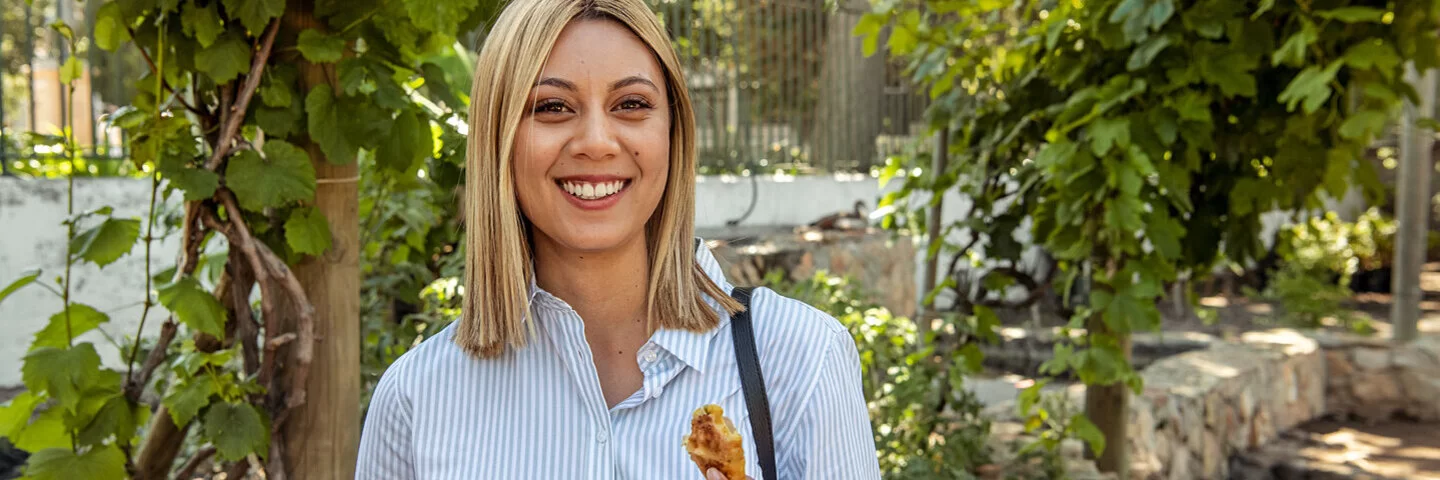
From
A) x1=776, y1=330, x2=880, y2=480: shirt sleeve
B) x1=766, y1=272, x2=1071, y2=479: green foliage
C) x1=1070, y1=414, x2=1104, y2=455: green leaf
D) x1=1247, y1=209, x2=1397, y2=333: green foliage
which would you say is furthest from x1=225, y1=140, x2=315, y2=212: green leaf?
x1=1247, y1=209, x2=1397, y2=333: green foliage

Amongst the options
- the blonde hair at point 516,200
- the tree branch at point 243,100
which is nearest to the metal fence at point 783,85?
the tree branch at point 243,100

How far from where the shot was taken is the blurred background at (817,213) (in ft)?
6.88

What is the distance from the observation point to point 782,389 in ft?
4.72

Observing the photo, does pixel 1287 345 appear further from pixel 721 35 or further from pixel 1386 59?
pixel 1386 59

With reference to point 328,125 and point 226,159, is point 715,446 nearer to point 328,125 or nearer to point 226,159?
point 328,125

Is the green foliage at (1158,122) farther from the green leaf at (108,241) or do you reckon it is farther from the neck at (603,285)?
the green leaf at (108,241)

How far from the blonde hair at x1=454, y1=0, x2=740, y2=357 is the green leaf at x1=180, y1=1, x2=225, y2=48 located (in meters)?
0.76

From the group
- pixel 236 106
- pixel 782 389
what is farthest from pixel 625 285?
pixel 236 106

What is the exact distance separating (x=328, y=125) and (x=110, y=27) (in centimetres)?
43

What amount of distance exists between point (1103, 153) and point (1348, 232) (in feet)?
28.3

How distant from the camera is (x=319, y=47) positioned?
205cm

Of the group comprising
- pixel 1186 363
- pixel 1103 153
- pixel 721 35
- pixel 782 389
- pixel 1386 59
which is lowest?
pixel 1186 363

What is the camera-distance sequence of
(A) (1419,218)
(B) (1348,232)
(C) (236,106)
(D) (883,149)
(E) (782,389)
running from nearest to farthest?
(E) (782,389) < (C) (236,106) < (A) (1419,218) < (D) (883,149) < (B) (1348,232)

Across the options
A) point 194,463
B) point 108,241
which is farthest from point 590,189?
point 194,463
